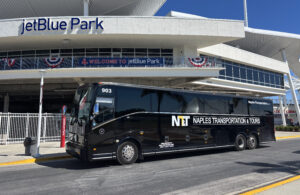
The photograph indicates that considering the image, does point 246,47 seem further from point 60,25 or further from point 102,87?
point 102,87

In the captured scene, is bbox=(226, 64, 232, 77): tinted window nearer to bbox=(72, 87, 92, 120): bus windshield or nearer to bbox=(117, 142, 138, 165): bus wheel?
bbox=(117, 142, 138, 165): bus wheel

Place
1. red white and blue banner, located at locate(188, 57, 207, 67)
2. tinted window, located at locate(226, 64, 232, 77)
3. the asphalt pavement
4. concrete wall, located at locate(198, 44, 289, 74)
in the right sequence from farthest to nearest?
tinted window, located at locate(226, 64, 232, 77), concrete wall, located at locate(198, 44, 289, 74), red white and blue banner, located at locate(188, 57, 207, 67), the asphalt pavement

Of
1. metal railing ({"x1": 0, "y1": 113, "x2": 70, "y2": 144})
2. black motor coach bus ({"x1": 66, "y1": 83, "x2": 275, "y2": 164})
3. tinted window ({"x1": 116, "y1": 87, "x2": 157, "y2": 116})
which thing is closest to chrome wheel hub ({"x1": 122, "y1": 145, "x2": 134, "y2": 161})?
black motor coach bus ({"x1": 66, "y1": 83, "x2": 275, "y2": 164})

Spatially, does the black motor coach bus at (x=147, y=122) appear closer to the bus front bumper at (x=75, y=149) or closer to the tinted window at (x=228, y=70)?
the bus front bumper at (x=75, y=149)

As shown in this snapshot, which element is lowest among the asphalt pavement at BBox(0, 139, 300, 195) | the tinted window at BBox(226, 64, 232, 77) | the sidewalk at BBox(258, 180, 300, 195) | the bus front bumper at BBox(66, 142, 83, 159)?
the asphalt pavement at BBox(0, 139, 300, 195)

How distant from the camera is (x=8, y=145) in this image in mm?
13586

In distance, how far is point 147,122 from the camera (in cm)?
864

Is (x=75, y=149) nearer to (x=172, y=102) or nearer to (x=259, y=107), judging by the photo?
(x=172, y=102)

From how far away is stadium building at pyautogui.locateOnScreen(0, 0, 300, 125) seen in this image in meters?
17.9

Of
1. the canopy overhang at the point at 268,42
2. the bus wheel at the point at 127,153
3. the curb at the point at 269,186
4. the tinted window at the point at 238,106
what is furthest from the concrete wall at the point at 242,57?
the curb at the point at 269,186

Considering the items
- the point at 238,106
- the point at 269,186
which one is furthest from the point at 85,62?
the point at 269,186

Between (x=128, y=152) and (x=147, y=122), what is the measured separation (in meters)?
1.43

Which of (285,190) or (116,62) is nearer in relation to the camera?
(285,190)

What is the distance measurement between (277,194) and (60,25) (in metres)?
19.4
